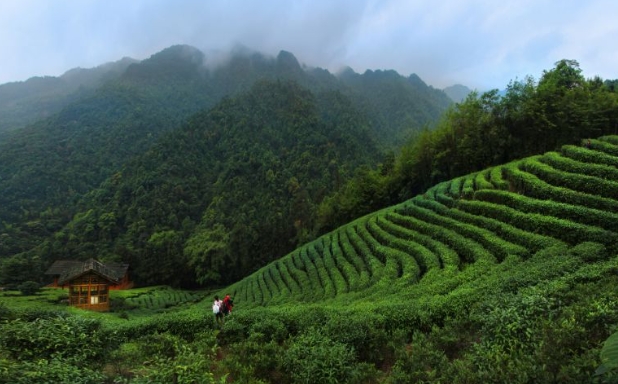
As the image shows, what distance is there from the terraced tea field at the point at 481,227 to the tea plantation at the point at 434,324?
0.09m

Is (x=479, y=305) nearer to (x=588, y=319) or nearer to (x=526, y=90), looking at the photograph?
(x=588, y=319)

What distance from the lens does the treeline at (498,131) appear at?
28.1 metres

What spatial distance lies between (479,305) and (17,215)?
9259cm

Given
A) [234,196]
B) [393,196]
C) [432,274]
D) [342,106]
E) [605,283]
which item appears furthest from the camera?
[342,106]

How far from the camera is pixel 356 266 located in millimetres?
20219

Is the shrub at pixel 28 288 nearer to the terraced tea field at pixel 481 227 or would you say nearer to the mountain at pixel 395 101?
the terraced tea field at pixel 481 227

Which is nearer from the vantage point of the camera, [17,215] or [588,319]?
[588,319]

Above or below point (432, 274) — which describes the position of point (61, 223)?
above

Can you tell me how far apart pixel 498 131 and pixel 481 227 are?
20224 mm

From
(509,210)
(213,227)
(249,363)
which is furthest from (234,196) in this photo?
(249,363)

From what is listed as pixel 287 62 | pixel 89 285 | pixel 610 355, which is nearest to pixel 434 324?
pixel 610 355

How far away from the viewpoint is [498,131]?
109 ft

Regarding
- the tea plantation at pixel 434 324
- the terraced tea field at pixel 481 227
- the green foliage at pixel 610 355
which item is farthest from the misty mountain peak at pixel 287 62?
→ the green foliage at pixel 610 355

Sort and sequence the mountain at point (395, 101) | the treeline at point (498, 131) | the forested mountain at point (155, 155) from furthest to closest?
the mountain at point (395, 101)
the forested mountain at point (155, 155)
the treeline at point (498, 131)
